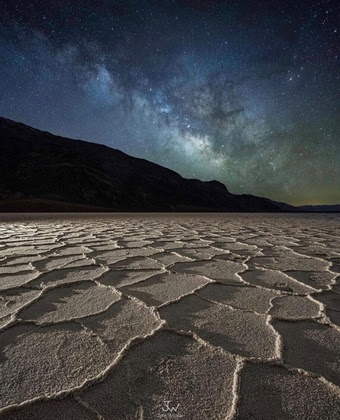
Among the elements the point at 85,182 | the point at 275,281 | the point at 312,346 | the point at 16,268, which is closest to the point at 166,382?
the point at 312,346

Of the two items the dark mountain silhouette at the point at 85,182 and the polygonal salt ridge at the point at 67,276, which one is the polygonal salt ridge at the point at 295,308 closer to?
the polygonal salt ridge at the point at 67,276

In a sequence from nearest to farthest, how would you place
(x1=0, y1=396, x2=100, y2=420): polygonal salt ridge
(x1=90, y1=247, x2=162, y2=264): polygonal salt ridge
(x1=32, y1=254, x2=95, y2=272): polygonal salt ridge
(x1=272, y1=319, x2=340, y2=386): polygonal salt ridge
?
(x1=0, y1=396, x2=100, y2=420): polygonal salt ridge, (x1=272, y1=319, x2=340, y2=386): polygonal salt ridge, (x1=32, y1=254, x2=95, y2=272): polygonal salt ridge, (x1=90, y1=247, x2=162, y2=264): polygonal salt ridge

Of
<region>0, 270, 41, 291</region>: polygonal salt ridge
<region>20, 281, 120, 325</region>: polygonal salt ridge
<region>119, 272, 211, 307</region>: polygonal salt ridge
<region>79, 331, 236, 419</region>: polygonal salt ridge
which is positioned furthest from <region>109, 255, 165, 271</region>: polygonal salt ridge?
<region>79, 331, 236, 419</region>: polygonal salt ridge

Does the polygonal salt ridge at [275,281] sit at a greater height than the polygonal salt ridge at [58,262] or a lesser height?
greater

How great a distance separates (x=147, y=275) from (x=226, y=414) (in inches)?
47.6

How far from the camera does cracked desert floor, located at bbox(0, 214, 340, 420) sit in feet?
2.22

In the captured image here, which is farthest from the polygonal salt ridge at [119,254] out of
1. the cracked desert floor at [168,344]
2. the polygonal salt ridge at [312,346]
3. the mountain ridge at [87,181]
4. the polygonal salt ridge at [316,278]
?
the mountain ridge at [87,181]

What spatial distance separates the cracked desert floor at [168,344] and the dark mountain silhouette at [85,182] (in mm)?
18690

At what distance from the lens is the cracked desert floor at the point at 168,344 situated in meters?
0.68

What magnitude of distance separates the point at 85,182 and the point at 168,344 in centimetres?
3835

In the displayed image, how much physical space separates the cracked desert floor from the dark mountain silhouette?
736 inches

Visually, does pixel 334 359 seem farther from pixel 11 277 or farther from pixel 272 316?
pixel 11 277

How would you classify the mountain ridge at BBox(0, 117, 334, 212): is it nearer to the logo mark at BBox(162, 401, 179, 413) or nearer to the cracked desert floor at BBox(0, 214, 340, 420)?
the cracked desert floor at BBox(0, 214, 340, 420)

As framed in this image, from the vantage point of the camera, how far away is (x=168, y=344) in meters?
0.95
